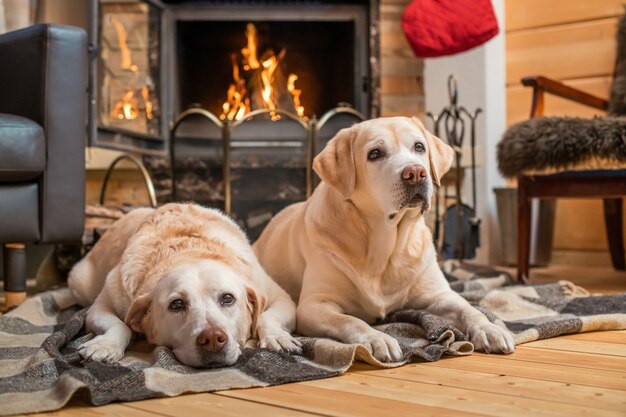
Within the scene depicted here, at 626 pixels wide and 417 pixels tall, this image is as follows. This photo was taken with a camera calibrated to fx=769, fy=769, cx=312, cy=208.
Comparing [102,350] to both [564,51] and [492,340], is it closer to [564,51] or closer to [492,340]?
[492,340]

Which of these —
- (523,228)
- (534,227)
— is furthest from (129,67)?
(534,227)

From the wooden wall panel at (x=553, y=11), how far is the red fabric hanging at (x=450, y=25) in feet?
1.27

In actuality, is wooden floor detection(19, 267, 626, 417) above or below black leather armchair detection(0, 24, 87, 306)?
below

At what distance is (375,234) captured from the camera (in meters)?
1.98

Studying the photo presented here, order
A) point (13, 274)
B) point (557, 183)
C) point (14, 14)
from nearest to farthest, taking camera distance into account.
Answer: point (13, 274) < point (557, 183) < point (14, 14)

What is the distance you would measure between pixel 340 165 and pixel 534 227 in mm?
2413

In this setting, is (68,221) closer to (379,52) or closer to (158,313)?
(158,313)

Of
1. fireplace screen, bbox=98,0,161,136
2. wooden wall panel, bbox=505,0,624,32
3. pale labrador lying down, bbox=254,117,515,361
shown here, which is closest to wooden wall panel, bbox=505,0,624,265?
wooden wall panel, bbox=505,0,624,32

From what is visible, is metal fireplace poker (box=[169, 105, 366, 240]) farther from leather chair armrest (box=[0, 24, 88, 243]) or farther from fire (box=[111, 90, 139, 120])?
leather chair armrest (box=[0, 24, 88, 243])

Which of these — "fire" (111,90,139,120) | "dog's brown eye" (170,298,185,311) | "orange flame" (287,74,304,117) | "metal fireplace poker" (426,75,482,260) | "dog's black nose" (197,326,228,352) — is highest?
"orange flame" (287,74,304,117)

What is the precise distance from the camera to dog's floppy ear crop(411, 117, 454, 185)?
2029 millimetres

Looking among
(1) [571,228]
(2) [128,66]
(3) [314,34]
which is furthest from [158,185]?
(1) [571,228]

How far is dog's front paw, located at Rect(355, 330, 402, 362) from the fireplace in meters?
2.01

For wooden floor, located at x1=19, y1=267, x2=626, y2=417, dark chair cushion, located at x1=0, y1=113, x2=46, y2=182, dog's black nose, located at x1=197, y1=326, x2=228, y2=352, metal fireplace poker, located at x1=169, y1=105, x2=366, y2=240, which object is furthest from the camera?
metal fireplace poker, located at x1=169, y1=105, x2=366, y2=240
